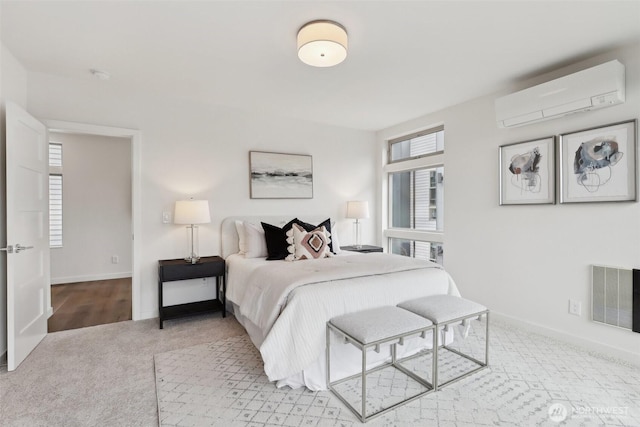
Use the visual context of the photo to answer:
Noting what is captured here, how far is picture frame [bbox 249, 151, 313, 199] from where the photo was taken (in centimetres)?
→ 407

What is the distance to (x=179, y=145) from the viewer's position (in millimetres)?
3625

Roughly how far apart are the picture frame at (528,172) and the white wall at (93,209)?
5683mm

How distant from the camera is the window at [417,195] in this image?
13.7 ft

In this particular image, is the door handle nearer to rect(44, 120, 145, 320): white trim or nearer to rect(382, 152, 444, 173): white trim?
rect(44, 120, 145, 320): white trim

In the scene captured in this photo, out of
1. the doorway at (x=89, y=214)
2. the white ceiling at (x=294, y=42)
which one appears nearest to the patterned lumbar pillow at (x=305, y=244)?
the white ceiling at (x=294, y=42)

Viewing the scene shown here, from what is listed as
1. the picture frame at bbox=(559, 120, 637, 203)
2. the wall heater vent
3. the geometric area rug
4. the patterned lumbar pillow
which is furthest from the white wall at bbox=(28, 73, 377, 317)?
the wall heater vent

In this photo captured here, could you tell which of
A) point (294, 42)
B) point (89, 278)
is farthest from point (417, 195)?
point (89, 278)

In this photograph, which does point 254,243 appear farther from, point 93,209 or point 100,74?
point 93,209

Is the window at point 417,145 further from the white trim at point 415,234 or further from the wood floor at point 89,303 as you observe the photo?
the wood floor at point 89,303

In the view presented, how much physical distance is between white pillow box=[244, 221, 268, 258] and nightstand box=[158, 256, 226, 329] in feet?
1.04

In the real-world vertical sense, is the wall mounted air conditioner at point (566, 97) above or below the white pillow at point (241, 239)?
above

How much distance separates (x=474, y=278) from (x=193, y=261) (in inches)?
123

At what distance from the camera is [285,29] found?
→ 2.20 m

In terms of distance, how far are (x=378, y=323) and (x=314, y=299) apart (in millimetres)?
445
